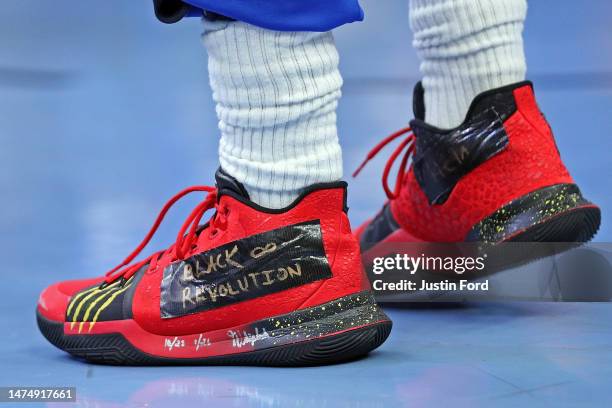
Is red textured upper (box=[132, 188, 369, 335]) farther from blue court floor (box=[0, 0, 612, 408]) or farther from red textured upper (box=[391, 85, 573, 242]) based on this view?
red textured upper (box=[391, 85, 573, 242])

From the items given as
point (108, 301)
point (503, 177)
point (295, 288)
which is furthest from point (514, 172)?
point (108, 301)

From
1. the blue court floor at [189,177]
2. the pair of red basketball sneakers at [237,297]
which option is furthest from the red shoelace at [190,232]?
the blue court floor at [189,177]

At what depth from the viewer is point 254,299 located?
45.1 inches

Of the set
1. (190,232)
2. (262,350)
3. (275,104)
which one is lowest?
(262,350)

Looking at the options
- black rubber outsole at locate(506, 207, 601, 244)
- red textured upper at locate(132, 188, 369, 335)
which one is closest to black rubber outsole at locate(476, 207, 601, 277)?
black rubber outsole at locate(506, 207, 601, 244)

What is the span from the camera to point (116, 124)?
102 inches

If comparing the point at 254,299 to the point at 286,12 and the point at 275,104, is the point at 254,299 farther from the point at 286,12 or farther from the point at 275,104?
the point at 286,12

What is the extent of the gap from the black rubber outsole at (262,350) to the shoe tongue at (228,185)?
180 mm

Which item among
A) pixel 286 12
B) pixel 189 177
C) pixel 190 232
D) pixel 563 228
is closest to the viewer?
pixel 286 12

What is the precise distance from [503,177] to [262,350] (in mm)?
476

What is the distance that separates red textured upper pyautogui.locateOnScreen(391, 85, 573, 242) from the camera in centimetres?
141

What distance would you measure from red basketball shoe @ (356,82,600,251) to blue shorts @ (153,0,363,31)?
1.22ft

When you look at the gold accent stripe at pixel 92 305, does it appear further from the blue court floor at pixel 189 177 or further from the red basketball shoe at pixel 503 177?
the red basketball shoe at pixel 503 177

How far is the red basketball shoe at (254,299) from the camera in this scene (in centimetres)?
113
